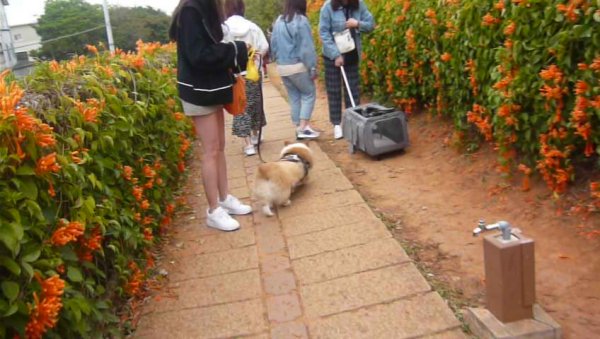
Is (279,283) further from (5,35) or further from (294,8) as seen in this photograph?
(5,35)

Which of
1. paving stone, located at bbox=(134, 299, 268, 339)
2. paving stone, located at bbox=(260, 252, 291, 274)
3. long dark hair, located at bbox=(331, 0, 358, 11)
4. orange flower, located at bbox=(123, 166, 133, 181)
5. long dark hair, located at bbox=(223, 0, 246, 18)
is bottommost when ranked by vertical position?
paving stone, located at bbox=(134, 299, 268, 339)

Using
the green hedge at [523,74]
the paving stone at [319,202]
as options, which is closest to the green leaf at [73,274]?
the paving stone at [319,202]

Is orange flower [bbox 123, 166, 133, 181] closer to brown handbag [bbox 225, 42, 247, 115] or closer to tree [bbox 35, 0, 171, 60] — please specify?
brown handbag [bbox 225, 42, 247, 115]

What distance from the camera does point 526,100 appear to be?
3521 mm

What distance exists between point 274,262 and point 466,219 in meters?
1.33

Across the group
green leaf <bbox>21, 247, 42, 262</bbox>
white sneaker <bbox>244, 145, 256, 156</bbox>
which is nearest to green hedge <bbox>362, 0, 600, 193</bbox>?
white sneaker <bbox>244, 145, 256, 156</bbox>

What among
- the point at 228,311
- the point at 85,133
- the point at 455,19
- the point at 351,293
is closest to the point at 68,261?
the point at 85,133

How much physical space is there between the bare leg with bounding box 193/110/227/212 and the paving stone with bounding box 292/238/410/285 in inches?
35.3

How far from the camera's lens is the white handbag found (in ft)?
19.8

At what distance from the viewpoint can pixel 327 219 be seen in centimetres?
413

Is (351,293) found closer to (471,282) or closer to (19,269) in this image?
(471,282)

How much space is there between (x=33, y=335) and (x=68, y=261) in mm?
446

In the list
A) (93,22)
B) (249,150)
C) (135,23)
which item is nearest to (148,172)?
(249,150)

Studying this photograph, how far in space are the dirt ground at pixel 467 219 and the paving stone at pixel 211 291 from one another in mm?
1009
